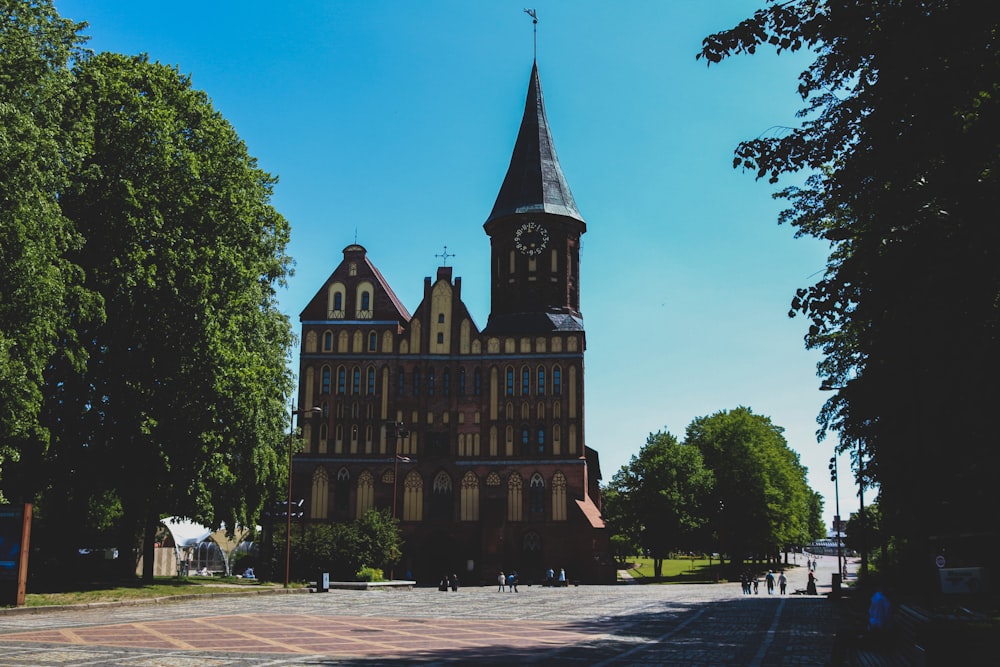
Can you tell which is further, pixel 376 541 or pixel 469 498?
pixel 469 498

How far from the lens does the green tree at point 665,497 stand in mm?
69625

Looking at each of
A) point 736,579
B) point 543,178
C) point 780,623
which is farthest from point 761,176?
point 736,579

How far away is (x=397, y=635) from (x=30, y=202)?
15.0 m

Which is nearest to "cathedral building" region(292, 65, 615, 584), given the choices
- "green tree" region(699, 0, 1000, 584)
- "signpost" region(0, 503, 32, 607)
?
"signpost" region(0, 503, 32, 607)

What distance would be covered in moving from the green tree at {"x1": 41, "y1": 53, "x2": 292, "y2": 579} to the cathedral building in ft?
94.1

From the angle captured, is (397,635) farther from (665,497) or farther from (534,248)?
(665,497)

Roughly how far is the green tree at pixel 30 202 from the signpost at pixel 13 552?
4.98 feet

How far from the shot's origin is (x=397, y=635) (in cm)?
1875

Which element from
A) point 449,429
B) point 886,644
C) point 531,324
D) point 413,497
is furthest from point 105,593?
point 531,324

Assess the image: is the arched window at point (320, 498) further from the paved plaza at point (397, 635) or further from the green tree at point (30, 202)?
the green tree at point (30, 202)

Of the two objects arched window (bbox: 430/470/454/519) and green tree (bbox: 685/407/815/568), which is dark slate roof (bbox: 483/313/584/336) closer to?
arched window (bbox: 430/470/454/519)

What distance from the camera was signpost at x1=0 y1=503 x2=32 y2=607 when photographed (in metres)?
22.6

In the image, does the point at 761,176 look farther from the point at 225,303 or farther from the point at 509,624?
the point at 225,303

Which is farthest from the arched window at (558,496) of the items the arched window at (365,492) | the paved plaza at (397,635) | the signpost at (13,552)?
the signpost at (13,552)
